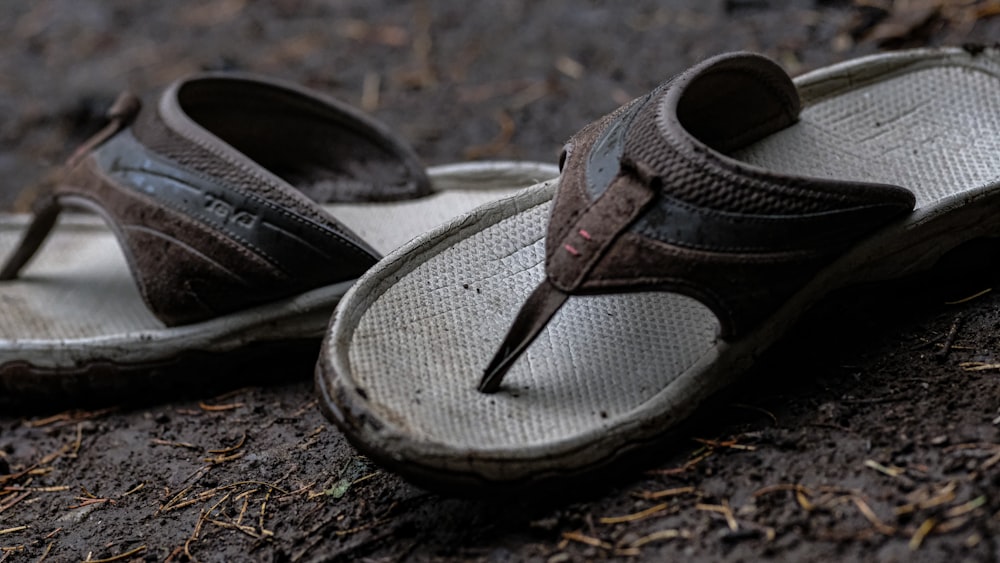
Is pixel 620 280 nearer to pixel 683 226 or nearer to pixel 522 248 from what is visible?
pixel 683 226

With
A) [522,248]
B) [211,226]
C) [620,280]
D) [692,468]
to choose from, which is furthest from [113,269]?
[692,468]

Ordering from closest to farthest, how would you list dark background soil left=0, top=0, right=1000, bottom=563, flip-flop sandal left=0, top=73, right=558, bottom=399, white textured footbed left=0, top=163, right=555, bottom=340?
dark background soil left=0, top=0, right=1000, bottom=563
flip-flop sandal left=0, top=73, right=558, bottom=399
white textured footbed left=0, top=163, right=555, bottom=340

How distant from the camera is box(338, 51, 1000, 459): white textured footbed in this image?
1.52 meters

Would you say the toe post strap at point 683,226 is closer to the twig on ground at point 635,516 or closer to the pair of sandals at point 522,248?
the pair of sandals at point 522,248

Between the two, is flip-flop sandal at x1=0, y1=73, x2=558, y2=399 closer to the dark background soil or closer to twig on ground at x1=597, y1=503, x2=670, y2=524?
the dark background soil

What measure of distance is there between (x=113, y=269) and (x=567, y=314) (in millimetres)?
1261

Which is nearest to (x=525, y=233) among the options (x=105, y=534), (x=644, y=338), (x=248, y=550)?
(x=644, y=338)

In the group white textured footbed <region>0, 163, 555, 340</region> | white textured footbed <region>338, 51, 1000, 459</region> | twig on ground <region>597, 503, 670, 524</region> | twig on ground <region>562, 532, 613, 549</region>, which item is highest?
white textured footbed <region>338, 51, 1000, 459</region>

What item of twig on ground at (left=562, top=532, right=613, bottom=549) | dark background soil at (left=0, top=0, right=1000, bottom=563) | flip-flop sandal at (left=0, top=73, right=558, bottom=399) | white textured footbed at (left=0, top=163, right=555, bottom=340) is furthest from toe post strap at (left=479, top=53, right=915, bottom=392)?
white textured footbed at (left=0, top=163, right=555, bottom=340)

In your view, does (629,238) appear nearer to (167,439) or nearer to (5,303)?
(167,439)

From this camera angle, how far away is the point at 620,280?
58.4 inches

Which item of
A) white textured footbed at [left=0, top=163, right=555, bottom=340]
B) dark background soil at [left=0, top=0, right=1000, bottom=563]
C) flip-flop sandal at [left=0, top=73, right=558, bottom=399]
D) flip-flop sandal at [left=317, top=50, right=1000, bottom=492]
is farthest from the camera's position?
white textured footbed at [left=0, top=163, right=555, bottom=340]

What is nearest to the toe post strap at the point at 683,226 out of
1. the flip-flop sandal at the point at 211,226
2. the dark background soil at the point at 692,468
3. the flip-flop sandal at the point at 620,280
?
the flip-flop sandal at the point at 620,280

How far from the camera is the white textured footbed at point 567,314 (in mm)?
1521
